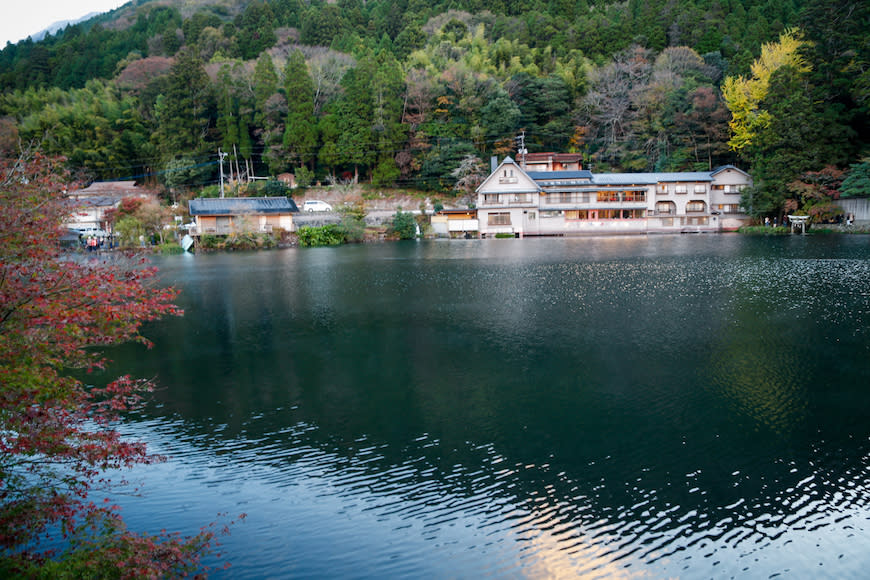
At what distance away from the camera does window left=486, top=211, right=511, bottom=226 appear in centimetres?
4234

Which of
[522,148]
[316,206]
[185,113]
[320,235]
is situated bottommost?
[320,235]

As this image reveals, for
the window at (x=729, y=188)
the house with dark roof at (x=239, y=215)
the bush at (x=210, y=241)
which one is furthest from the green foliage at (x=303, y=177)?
the window at (x=729, y=188)

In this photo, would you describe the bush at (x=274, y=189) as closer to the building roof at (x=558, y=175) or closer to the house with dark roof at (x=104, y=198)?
the house with dark roof at (x=104, y=198)

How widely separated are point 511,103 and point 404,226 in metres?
15.5

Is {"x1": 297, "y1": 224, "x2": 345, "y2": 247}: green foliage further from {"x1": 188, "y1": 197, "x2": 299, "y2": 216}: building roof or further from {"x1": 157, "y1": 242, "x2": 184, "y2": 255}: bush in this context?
{"x1": 157, "y1": 242, "x2": 184, "y2": 255}: bush

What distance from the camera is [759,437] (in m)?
6.96

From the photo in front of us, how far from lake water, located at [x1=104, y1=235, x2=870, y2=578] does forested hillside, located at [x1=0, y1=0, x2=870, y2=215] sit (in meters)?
27.7

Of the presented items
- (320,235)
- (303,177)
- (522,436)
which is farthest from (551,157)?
(522,436)

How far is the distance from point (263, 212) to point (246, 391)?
33825 mm

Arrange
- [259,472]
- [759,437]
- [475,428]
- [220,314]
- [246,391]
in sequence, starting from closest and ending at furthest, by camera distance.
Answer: [259,472] → [759,437] → [475,428] → [246,391] → [220,314]

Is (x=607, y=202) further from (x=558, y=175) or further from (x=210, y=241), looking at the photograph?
(x=210, y=241)

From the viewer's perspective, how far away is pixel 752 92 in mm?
41781

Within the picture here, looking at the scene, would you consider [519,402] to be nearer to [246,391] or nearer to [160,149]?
[246,391]

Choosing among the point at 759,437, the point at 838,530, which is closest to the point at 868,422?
the point at 759,437
